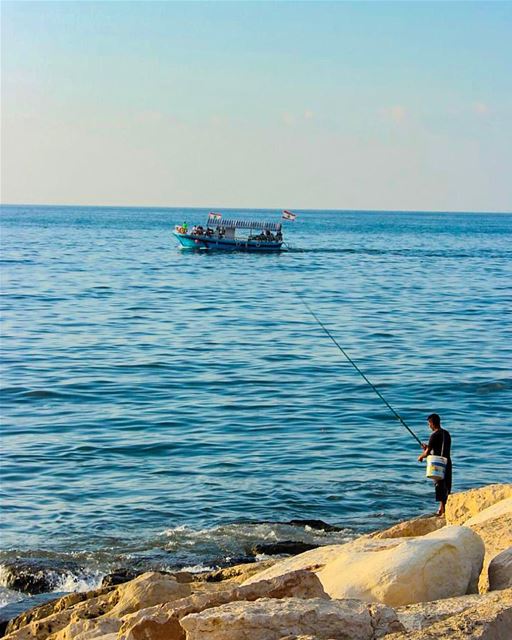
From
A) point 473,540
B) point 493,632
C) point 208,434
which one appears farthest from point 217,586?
point 208,434

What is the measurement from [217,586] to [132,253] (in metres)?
63.7

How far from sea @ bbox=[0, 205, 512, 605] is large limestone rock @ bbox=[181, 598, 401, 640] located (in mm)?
5157

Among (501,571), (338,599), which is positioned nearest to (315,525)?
(501,571)

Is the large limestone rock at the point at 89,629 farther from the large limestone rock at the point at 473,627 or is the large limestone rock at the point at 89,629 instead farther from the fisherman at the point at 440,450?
the fisherman at the point at 440,450

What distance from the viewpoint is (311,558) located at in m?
7.91

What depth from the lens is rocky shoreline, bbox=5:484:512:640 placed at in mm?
5266

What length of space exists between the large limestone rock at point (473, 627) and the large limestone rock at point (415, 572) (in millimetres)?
992

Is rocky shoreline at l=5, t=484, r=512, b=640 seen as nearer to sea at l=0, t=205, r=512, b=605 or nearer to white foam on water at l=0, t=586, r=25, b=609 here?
white foam on water at l=0, t=586, r=25, b=609

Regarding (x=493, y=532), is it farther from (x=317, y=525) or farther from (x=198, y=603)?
(x=317, y=525)

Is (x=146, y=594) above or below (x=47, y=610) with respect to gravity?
above

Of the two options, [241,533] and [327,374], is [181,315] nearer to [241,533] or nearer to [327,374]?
[327,374]

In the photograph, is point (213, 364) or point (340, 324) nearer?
point (213, 364)

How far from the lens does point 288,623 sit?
5.26 m

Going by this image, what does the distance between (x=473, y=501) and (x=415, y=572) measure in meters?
3.11
